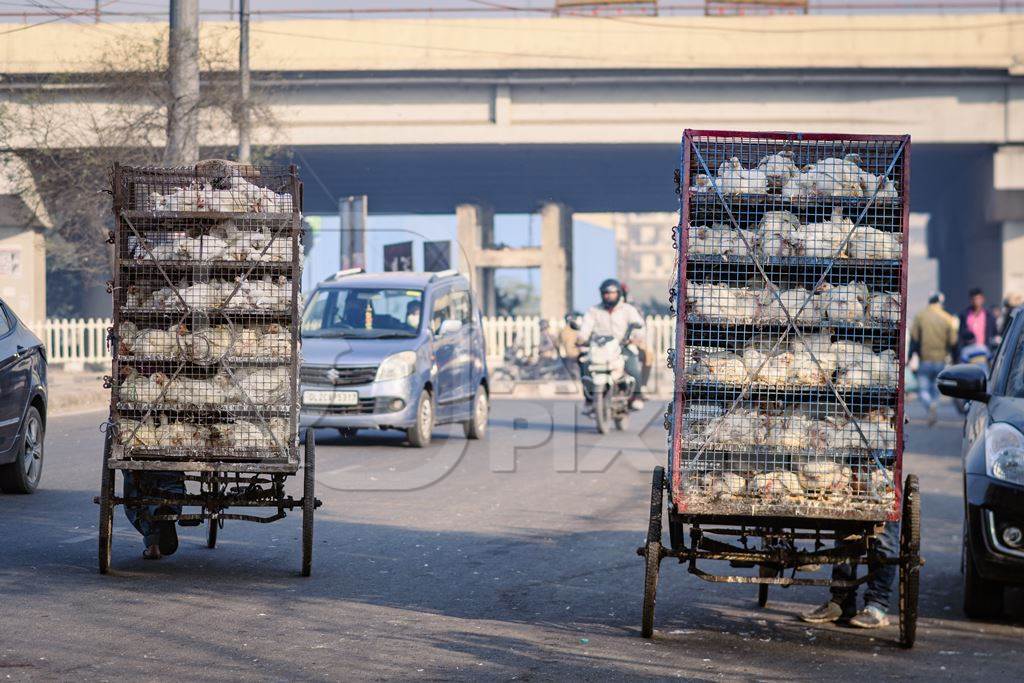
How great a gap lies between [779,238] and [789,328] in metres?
0.43

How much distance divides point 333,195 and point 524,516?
1640 inches

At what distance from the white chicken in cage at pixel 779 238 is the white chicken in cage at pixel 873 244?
0.82 feet

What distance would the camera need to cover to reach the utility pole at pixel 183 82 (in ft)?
74.6

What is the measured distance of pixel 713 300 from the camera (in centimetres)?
712

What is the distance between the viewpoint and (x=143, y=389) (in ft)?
28.9

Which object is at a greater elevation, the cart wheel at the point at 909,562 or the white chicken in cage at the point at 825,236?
the white chicken in cage at the point at 825,236

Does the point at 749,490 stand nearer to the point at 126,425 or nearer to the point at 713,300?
the point at 713,300

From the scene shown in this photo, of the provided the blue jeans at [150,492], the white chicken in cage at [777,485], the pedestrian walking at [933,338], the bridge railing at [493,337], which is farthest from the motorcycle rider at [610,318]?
the bridge railing at [493,337]

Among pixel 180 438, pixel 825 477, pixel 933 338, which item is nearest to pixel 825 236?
pixel 825 477

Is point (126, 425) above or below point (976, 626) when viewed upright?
above

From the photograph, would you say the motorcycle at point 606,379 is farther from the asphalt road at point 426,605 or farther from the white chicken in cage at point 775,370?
the white chicken in cage at point 775,370

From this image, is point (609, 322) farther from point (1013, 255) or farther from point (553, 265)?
point (553, 265)

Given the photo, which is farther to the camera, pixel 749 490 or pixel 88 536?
pixel 88 536

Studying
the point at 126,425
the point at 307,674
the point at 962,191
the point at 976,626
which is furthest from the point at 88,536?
the point at 962,191
